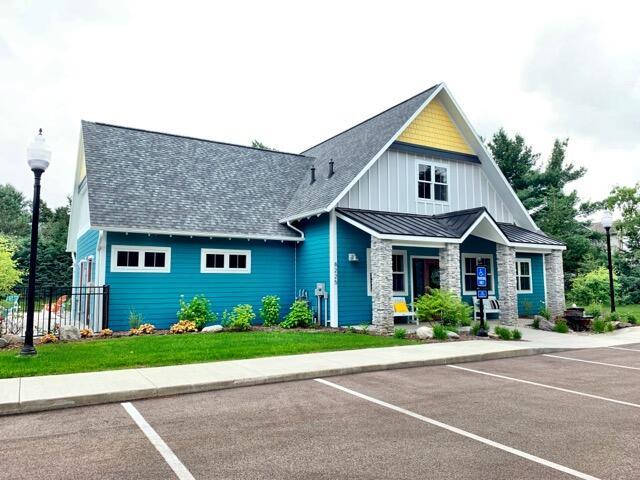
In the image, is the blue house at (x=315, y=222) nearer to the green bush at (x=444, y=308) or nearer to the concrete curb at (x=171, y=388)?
the green bush at (x=444, y=308)

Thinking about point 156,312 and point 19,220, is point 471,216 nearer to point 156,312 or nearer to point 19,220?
point 156,312

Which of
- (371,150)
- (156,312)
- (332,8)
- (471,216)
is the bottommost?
(156,312)

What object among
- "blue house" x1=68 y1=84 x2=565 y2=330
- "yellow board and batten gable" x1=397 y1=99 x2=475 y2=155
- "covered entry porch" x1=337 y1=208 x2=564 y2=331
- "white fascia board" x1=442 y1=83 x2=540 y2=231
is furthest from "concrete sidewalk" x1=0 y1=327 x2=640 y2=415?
"white fascia board" x1=442 y1=83 x2=540 y2=231

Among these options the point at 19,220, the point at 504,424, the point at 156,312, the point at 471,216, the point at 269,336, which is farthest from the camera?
the point at 19,220

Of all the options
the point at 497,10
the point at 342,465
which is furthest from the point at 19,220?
the point at 342,465

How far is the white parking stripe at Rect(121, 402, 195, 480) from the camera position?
376 cm

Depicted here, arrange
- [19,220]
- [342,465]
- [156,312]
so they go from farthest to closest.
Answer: [19,220] → [156,312] → [342,465]

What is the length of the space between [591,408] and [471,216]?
1004 centimetres

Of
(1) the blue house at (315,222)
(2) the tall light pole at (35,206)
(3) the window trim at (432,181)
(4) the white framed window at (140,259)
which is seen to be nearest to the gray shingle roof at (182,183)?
(1) the blue house at (315,222)

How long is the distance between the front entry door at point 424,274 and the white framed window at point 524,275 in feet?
15.3

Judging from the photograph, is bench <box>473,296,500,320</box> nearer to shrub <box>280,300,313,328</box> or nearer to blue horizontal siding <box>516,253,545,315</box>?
blue horizontal siding <box>516,253,545,315</box>

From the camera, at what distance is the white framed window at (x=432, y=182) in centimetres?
1703

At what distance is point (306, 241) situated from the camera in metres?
15.9

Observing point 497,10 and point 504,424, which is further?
point 497,10
